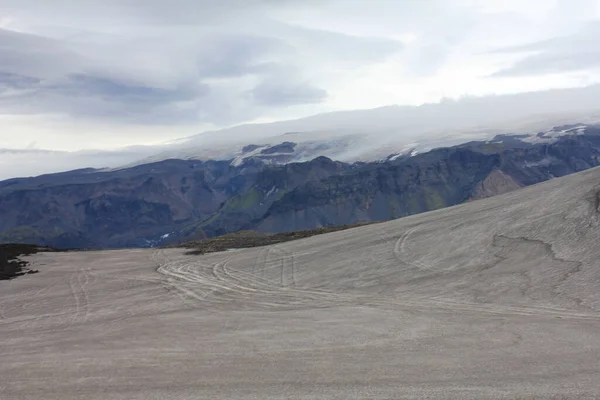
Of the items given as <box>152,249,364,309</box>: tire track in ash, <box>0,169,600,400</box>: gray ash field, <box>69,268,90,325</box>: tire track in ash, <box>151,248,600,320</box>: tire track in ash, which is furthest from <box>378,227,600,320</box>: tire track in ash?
<box>69,268,90,325</box>: tire track in ash

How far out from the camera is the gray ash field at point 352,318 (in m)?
12.0

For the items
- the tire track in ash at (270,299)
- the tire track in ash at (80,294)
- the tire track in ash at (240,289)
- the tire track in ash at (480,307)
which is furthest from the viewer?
the tire track in ash at (240,289)

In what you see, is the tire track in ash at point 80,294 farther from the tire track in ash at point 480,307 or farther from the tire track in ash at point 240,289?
the tire track in ash at point 480,307

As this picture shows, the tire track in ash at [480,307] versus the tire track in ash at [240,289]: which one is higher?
the tire track in ash at [240,289]

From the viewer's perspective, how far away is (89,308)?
25.0 metres

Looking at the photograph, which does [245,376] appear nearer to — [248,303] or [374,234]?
[248,303]

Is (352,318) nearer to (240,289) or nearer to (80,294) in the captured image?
(240,289)

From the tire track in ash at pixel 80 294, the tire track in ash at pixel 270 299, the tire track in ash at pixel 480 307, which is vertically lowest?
the tire track in ash at pixel 480 307

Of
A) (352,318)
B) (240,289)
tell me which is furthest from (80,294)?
(352,318)

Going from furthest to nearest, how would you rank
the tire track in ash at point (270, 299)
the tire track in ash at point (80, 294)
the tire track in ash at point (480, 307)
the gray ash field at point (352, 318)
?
the tire track in ash at point (80, 294) < the tire track in ash at point (270, 299) < the tire track in ash at point (480, 307) < the gray ash field at point (352, 318)

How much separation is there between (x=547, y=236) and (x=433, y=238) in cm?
770

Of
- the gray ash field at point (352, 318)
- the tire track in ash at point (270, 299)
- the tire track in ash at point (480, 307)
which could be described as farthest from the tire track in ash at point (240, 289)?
the tire track in ash at point (480, 307)

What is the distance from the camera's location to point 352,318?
18.7 metres

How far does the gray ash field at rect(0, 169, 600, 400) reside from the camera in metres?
12.0
